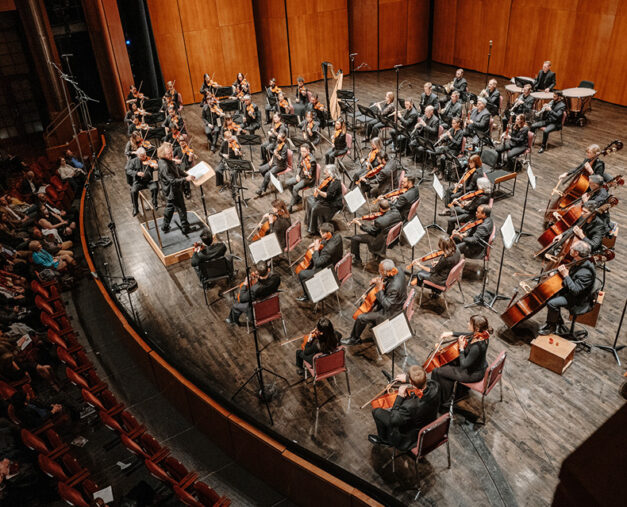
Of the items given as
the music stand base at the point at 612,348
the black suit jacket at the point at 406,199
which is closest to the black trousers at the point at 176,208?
the black suit jacket at the point at 406,199

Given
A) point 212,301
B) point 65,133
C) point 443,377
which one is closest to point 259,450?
point 443,377

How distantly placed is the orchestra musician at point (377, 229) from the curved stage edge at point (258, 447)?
3.32 meters

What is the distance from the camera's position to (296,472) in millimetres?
5410

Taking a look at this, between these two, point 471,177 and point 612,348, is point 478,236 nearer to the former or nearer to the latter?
point 471,177

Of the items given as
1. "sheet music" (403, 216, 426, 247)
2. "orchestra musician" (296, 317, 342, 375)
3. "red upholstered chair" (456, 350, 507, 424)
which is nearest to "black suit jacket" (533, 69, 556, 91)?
"sheet music" (403, 216, 426, 247)

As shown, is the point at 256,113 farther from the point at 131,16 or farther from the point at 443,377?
the point at 443,377

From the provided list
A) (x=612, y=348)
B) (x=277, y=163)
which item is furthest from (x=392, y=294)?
(x=277, y=163)

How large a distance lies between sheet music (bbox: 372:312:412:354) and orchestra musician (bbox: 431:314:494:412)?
0.49 m

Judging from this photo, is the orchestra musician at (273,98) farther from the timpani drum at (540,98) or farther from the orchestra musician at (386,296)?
the orchestra musician at (386,296)

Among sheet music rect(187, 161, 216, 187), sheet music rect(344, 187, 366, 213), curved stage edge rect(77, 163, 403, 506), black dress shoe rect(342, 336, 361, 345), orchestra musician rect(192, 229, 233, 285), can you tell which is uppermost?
sheet music rect(187, 161, 216, 187)

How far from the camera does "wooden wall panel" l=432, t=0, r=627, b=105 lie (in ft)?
43.9

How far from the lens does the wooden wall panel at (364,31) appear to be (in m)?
17.4

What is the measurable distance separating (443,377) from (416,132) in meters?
6.58

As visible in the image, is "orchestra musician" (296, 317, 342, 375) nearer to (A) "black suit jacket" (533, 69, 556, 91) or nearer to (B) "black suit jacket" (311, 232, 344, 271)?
(B) "black suit jacket" (311, 232, 344, 271)
